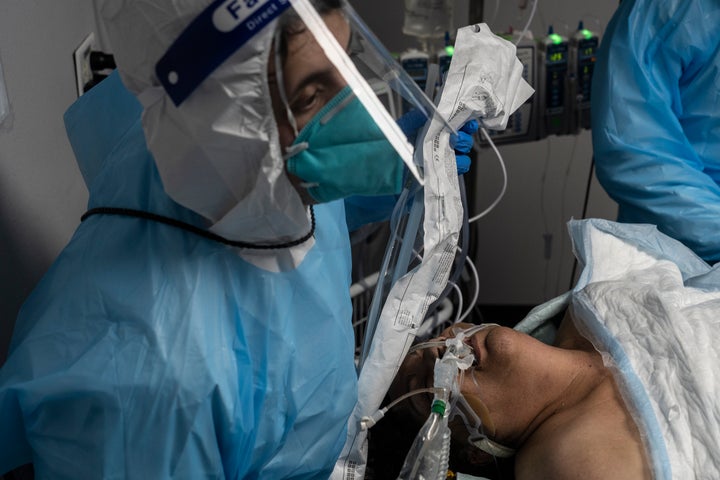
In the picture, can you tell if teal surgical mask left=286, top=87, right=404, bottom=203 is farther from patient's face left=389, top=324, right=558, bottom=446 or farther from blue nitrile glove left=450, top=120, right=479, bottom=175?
patient's face left=389, top=324, right=558, bottom=446

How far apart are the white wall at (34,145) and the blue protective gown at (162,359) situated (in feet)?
1.38

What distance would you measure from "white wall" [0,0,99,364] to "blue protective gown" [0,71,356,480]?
0.42 m

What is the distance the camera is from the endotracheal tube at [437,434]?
136 centimetres

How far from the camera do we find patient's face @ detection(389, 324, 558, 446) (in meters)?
1.50

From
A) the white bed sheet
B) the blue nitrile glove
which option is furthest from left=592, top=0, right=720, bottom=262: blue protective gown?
the blue nitrile glove

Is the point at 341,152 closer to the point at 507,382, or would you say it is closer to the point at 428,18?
the point at 507,382

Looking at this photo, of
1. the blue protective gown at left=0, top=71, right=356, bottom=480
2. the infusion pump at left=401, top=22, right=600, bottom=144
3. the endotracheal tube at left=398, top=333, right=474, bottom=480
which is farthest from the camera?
the infusion pump at left=401, top=22, right=600, bottom=144

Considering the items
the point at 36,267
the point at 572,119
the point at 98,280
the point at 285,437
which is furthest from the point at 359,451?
the point at 572,119

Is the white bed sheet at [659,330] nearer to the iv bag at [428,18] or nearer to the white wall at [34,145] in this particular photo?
the iv bag at [428,18]

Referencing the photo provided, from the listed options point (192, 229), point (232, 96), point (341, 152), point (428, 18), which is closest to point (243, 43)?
point (232, 96)

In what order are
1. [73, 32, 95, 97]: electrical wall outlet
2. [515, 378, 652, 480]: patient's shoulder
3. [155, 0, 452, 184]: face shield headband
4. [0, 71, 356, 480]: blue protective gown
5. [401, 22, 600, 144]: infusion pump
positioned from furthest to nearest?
[401, 22, 600, 144]: infusion pump, [73, 32, 95, 97]: electrical wall outlet, [515, 378, 652, 480]: patient's shoulder, [0, 71, 356, 480]: blue protective gown, [155, 0, 452, 184]: face shield headband

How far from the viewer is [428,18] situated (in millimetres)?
2379

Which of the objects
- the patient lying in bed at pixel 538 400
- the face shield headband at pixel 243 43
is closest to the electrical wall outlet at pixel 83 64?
the face shield headband at pixel 243 43

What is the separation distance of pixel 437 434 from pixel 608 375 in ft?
1.25
